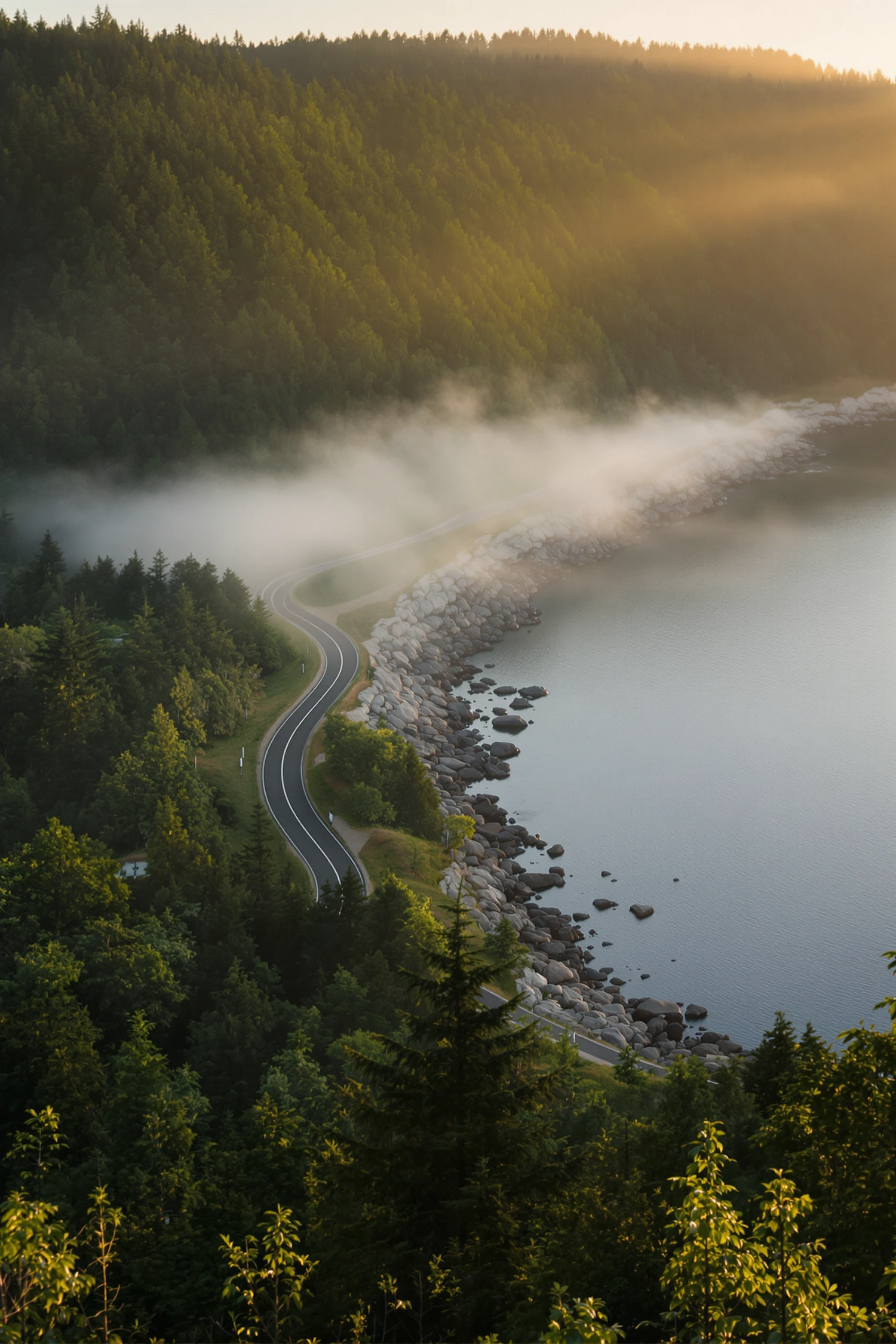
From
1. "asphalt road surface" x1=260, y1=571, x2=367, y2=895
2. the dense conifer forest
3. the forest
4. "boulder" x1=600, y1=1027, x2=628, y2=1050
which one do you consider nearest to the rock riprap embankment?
"boulder" x1=600, y1=1027, x2=628, y2=1050

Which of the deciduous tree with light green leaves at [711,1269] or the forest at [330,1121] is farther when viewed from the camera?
the forest at [330,1121]

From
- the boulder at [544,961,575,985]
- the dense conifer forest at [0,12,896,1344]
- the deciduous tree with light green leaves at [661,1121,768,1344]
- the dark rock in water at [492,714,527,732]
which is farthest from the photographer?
the dark rock in water at [492,714,527,732]

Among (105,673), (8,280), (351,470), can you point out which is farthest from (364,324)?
(105,673)

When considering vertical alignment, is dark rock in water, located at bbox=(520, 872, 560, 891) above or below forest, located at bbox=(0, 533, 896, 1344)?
below

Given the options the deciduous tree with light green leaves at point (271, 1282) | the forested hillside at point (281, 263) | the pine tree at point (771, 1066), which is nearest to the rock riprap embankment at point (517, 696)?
the deciduous tree with light green leaves at point (271, 1282)

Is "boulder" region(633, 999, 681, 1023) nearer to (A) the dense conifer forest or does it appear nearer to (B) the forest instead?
(B) the forest

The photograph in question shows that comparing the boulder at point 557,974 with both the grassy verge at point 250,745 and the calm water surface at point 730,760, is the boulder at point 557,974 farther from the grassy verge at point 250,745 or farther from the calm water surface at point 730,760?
the grassy verge at point 250,745
